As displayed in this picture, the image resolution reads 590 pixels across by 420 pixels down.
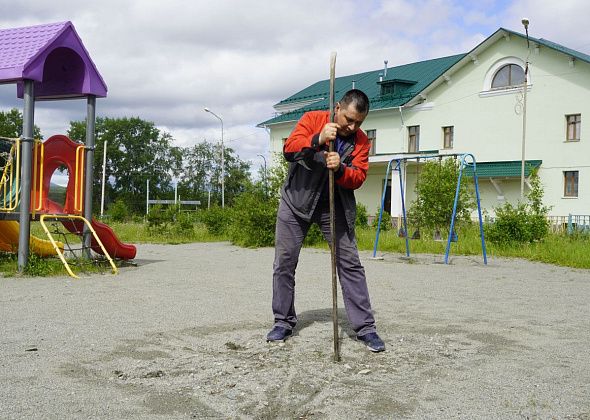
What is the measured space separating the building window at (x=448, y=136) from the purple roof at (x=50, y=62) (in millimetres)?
25927

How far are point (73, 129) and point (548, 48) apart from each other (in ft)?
182

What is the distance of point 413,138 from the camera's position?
37.0 m

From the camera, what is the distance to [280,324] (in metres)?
5.15

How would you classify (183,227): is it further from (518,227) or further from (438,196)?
(518,227)

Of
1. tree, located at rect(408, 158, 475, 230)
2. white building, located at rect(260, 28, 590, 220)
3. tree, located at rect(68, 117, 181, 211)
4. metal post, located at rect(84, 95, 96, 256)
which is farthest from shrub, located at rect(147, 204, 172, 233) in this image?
tree, located at rect(68, 117, 181, 211)

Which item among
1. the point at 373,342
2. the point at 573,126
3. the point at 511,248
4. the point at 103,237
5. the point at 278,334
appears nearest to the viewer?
the point at 373,342

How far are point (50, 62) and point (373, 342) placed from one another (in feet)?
28.4

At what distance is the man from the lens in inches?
190

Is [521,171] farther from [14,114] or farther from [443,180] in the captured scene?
[14,114]

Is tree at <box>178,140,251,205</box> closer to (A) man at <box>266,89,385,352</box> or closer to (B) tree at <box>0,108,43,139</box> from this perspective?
(B) tree at <box>0,108,43,139</box>

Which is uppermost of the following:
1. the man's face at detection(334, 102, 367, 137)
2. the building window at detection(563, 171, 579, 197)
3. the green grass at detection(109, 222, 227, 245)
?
the building window at detection(563, 171, 579, 197)

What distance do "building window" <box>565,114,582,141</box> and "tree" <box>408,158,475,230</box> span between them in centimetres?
1561

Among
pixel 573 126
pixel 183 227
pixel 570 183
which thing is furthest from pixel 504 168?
pixel 183 227

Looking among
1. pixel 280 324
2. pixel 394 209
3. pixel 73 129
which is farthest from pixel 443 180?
pixel 73 129
